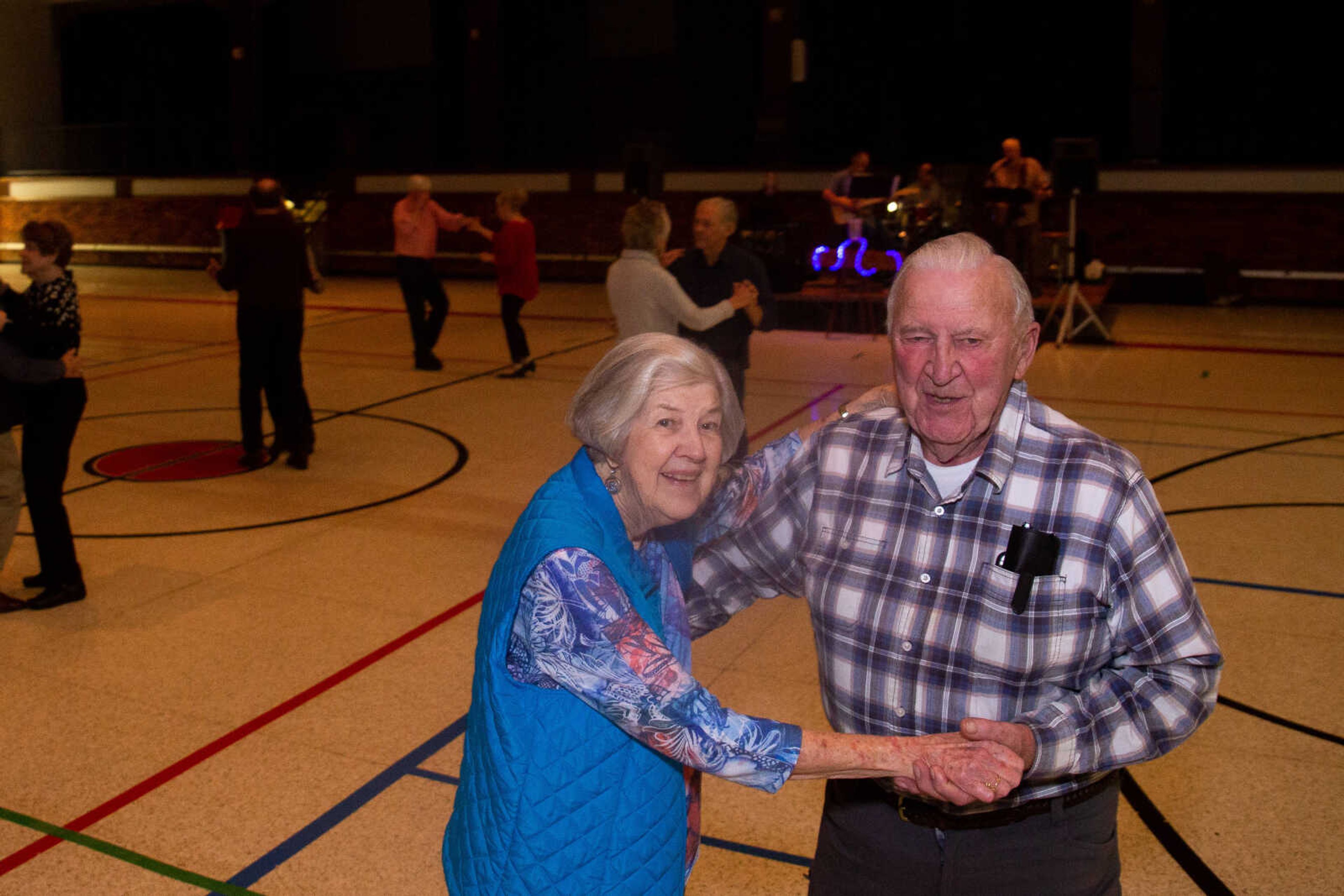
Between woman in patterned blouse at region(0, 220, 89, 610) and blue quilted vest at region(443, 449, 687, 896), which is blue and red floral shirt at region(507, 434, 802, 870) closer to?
blue quilted vest at region(443, 449, 687, 896)

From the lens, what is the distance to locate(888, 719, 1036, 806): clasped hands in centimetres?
175

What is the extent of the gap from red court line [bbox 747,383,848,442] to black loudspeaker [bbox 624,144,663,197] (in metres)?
7.12

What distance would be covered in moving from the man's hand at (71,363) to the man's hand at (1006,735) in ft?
14.8

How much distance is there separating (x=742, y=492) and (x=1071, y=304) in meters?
11.0

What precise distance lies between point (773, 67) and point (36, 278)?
1490 centimetres

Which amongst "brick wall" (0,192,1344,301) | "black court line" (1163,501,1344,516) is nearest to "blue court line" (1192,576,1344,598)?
"black court line" (1163,501,1344,516)

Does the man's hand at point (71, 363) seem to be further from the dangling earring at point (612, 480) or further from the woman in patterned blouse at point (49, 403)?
the dangling earring at point (612, 480)

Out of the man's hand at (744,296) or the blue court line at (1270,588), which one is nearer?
the blue court line at (1270,588)

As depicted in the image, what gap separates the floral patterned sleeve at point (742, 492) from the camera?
2123 mm

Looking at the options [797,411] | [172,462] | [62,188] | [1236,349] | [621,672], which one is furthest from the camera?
[62,188]

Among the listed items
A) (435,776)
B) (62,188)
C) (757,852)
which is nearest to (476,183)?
(62,188)

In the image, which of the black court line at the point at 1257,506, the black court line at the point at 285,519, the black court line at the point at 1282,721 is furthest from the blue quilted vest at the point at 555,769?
the black court line at the point at 1257,506

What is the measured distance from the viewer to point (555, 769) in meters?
1.69

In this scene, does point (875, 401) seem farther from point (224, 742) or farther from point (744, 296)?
point (744, 296)
